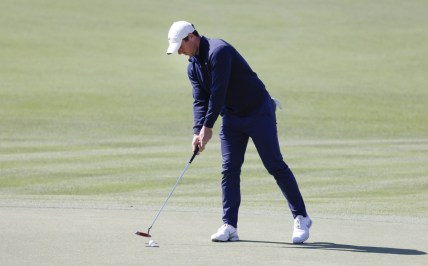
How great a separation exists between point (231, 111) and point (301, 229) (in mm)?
1090

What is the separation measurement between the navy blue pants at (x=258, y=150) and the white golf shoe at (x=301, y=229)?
0.09 metres

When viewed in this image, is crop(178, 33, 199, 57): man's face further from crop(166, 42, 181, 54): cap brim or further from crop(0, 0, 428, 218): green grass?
crop(0, 0, 428, 218): green grass

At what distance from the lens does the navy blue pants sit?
8.87 metres

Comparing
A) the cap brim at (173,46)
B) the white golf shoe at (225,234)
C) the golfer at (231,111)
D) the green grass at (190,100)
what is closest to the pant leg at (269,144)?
the golfer at (231,111)

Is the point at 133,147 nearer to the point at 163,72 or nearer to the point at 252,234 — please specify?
the point at 252,234

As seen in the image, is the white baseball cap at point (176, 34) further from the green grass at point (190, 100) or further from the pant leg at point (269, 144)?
the green grass at point (190, 100)

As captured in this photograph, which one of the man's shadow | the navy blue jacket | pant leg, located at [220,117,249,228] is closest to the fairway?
the man's shadow

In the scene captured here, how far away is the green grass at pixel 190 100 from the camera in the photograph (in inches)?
597

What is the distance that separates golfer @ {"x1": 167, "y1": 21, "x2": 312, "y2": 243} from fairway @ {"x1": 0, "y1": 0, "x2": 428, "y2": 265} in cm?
34

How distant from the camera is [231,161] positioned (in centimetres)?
906

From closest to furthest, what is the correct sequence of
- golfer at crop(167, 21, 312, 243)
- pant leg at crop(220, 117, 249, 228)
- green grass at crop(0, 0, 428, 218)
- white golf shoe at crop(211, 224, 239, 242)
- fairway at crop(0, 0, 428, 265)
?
golfer at crop(167, 21, 312, 243), white golf shoe at crop(211, 224, 239, 242), fairway at crop(0, 0, 428, 265), pant leg at crop(220, 117, 249, 228), green grass at crop(0, 0, 428, 218)

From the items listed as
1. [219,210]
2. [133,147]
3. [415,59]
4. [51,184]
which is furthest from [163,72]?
[219,210]

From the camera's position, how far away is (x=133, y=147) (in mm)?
21625

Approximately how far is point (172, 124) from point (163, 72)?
34.9 feet
